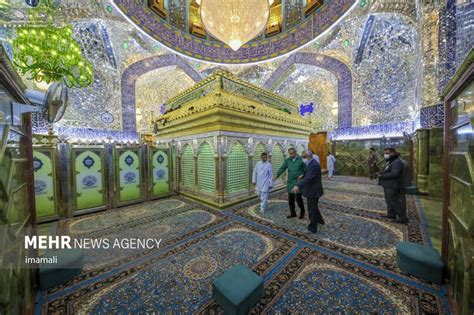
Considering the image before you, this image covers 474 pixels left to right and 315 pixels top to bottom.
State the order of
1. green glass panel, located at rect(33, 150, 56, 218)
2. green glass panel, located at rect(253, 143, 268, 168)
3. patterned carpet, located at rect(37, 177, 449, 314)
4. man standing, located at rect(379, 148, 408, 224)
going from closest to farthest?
patterned carpet, located at rect(37, 177, 449, 314) → man standing, located at rect(379, 148, 408, 224) → green glass panel, located at rect(33, 150, 56, 218) → green glass panel, located at rect(253, 143, 268, 168)

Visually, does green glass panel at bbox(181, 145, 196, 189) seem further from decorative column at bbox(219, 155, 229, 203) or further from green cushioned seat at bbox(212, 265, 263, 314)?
green cushioned seat at bbox(212, 265, 263, 314)

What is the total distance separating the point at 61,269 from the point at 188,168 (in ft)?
12.2

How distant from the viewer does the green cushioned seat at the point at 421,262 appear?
1781mm

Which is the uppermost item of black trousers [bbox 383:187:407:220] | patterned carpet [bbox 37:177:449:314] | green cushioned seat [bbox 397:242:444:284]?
black trousers [bbox 383:187:407:220]

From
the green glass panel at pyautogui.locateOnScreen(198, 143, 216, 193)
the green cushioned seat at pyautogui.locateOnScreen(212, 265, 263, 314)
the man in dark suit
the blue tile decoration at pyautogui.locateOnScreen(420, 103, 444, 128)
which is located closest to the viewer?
the green cushioned seat at pyautogui.locateOnScreen(212, 265, 263, 314)

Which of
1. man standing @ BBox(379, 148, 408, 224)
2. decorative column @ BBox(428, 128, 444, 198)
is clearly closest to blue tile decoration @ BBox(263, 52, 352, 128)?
decorative column @ BBox(428, 128, 444, 198)

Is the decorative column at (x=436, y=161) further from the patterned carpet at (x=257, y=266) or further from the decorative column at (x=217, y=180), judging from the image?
the decorative column at (x=217, y=180)

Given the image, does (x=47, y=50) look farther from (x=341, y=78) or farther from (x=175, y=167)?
(x=341, y=78)

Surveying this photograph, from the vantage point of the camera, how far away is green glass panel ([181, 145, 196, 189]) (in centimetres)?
530

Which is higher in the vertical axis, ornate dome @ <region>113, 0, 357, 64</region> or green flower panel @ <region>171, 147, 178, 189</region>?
ornate dome @ <region>113, 0, 357, 64</region>

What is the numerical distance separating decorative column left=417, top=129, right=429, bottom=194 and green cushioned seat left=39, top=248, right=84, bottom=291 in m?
8.15

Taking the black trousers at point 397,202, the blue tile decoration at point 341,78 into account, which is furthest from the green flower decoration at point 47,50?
the blue tile decoration at point 341,78

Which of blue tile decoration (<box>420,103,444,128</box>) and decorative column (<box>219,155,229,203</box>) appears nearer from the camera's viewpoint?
decorative column (<box>219,155,229,203</box>)

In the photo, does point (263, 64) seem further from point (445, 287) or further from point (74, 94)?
point (445, 287)
